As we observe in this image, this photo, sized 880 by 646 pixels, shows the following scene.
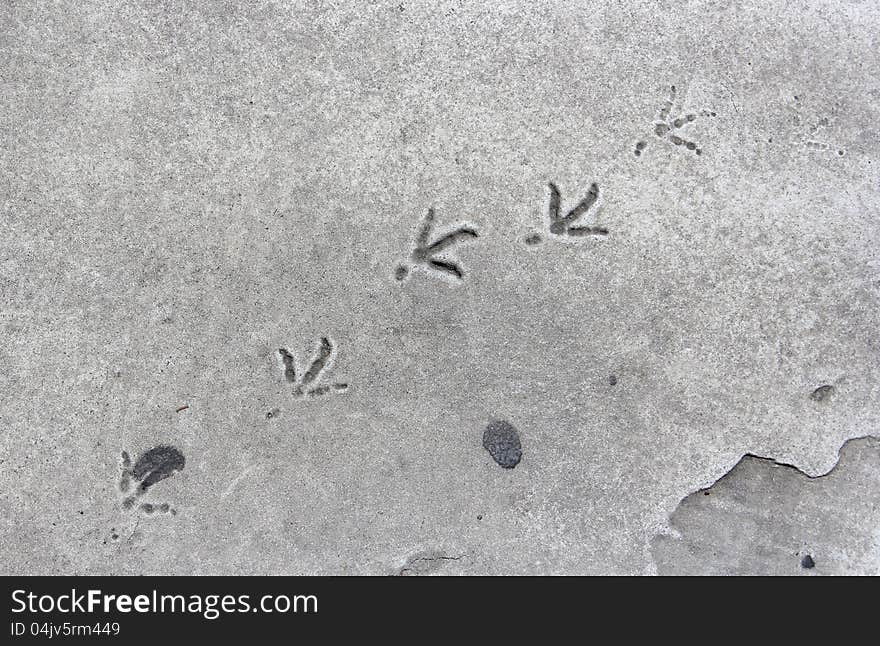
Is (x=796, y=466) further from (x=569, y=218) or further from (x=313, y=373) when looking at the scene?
(x=313, y=373)

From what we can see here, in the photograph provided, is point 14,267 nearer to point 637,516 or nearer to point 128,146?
point 128,146

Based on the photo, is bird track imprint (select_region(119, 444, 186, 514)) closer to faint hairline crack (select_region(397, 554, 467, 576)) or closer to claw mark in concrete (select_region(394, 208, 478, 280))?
faint hairline crack (select_region(397, 554, 467, 576))

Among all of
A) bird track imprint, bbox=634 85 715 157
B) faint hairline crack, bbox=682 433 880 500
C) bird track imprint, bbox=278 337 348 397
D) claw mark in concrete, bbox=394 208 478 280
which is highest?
bird track imprint, bbox=634 85 715 157

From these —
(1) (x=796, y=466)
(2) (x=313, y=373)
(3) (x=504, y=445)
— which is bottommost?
(1) (x=796, y=466)

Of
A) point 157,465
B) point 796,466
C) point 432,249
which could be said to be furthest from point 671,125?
point 157,465

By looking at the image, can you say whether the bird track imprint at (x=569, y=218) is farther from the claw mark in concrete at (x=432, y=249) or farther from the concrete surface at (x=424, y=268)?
the claw mark in concrete at (x=432, y=249)

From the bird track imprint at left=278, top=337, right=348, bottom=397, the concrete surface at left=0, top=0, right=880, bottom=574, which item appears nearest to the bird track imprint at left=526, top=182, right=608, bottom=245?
the concrete surface at left=0, top=0, right=880, bottom=574

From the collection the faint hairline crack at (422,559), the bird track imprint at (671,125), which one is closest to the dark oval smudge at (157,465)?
the faint hairline crack at (422,559)
